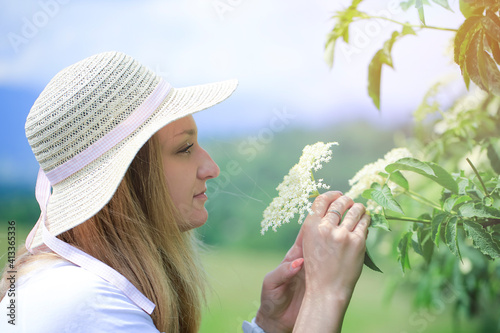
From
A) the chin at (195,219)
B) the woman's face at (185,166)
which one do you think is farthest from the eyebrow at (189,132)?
the chin at (195,219)

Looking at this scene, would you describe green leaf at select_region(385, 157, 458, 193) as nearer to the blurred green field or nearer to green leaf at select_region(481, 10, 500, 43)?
green leaf at select_region(481, 10, 500, 43)

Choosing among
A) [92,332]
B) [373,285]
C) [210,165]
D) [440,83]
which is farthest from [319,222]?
[373,285]

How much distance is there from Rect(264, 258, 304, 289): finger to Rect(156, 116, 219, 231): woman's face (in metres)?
0.13

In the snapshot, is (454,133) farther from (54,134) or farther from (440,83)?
(54,134)

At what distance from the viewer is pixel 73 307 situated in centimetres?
49

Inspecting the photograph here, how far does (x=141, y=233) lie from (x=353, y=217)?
0.26m

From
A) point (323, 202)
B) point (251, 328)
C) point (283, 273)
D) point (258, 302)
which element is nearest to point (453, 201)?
point (323, 202)

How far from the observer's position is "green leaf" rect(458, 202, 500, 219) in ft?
1.69

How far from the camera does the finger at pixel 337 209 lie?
56cm

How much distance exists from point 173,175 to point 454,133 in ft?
1.48

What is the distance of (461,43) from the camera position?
1.81ft

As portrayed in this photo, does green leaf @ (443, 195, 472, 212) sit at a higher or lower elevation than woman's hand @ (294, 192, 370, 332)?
higher

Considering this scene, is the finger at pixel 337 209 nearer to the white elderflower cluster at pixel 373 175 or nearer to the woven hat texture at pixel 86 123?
the white elderflower cluster at pixel 373 175

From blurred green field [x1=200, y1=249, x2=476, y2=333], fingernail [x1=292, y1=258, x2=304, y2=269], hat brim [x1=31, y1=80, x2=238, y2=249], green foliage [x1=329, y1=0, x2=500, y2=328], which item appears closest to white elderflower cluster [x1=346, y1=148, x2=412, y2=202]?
green foliage [x1=329, y1=0, x2=500, y2=328]
